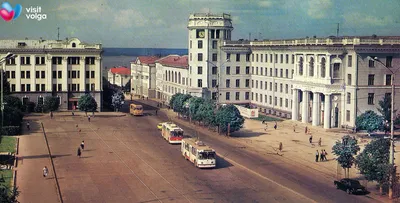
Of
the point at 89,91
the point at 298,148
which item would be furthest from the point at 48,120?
the point at 298,148

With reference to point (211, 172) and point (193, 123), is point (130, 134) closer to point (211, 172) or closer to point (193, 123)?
point (193, 123)

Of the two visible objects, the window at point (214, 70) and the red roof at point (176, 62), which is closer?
the window at point (214, 70)

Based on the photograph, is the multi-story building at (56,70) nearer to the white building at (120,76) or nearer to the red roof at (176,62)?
the red roof at (176,62)

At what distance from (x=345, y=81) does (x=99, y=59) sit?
1704 inches

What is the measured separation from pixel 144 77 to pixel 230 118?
225 feet

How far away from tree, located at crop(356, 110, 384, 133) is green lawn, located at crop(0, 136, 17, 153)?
39250mm

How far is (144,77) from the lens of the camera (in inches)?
5428

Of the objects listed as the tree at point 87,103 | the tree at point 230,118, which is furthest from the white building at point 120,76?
the tree at point 230,118

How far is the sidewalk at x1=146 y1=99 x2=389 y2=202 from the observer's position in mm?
52219

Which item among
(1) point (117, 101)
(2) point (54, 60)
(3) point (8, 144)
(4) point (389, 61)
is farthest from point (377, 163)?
(2) point (54, 60)


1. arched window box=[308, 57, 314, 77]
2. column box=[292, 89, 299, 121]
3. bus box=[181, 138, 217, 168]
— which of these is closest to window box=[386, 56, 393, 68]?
arched window box=[308, 57, 314, 77]

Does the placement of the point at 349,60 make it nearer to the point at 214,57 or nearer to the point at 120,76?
the point at 214,57

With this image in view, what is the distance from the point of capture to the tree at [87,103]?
9406 centimetres

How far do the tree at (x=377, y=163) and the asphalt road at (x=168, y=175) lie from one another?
78.0 inches
